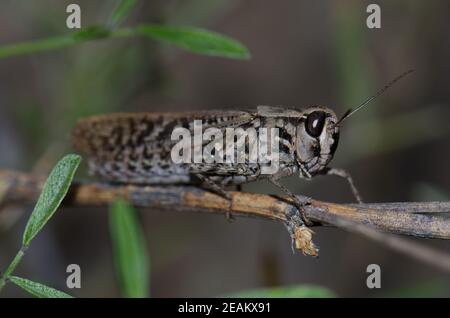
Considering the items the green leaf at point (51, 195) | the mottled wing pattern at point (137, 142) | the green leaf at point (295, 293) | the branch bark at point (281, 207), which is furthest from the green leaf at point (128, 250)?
the green leaf at point (51, 195)

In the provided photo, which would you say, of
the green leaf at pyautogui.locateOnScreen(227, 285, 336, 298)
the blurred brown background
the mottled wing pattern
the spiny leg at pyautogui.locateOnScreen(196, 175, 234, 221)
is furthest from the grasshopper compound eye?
the blurred brown background

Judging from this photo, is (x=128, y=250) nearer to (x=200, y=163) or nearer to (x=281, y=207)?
(x=200, y=163)

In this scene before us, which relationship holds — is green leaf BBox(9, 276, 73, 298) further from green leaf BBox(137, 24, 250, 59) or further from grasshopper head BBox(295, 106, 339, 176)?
grasshopper head BBox(295, 106, 339, 176)

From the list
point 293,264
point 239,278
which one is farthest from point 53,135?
point 293,264

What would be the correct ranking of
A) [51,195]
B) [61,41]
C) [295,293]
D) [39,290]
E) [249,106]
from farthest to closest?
[249,106] < [61,41] < [295,293] < [51,195] < [39,290]

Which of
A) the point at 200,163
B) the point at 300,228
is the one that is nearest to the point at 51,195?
the point at 300,228
